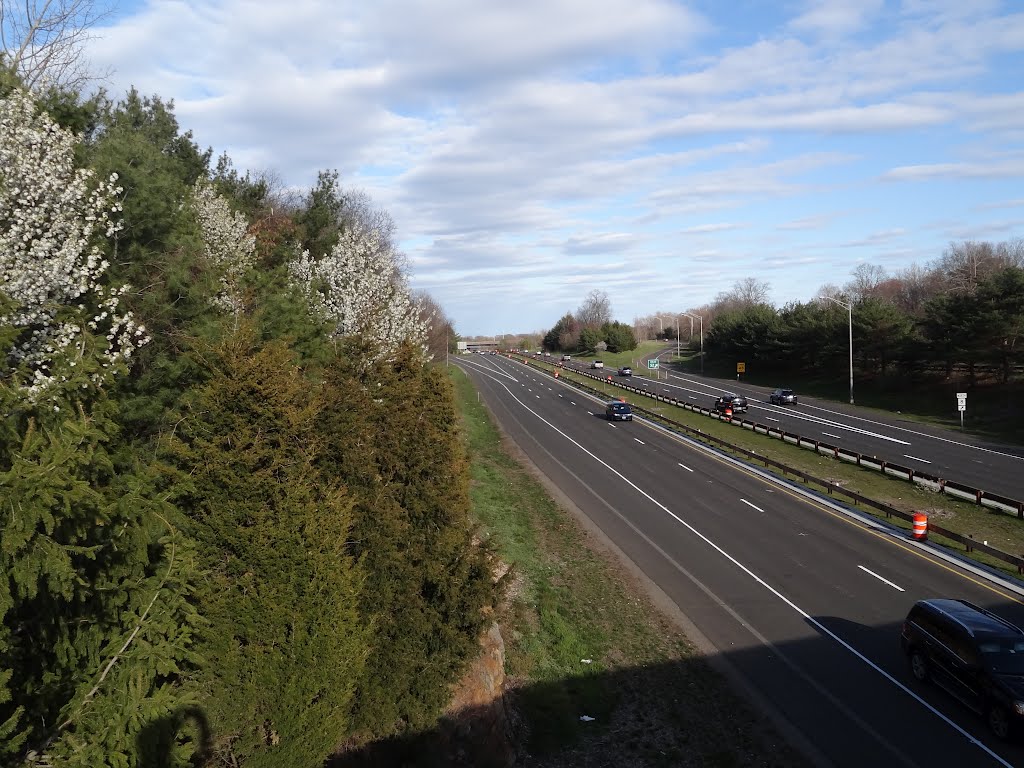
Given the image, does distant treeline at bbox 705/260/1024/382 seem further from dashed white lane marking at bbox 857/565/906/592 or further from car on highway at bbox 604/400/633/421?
dashed white lane marking at bbox 857/565/906/592

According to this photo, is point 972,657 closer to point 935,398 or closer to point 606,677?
point 606,677

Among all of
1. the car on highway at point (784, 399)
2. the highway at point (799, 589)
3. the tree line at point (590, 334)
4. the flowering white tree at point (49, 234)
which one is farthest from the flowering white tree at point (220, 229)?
the tree line at point (590, 334)

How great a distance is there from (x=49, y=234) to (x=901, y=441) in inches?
1702

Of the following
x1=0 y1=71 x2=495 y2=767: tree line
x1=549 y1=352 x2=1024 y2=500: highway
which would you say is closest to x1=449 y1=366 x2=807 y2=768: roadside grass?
x1=0 y1=71 x2=495 y2=767: tree line

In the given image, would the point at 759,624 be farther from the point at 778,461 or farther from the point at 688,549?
the point at 778,461

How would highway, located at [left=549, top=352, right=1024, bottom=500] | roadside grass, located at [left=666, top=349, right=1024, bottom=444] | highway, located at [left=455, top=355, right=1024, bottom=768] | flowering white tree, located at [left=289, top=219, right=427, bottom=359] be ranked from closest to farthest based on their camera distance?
1. highway, located at [left=455, top=355, right=1024, bottom=768]
2. flowering white tree, located at [left=289, top=219, right=427, bottom=359]
3. highway, located at [left=549, top=352, right=1024, bottom=500]
4. roadside grass, located at [left=666, top=349, right=1024, bottom=444]

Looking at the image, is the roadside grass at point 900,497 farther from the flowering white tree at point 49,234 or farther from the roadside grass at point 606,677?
the flowering white tree at point 49,234

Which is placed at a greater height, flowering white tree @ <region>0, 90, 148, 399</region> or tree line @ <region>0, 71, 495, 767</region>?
flowering white tree @ <region>0, 90, 148, 399</region>

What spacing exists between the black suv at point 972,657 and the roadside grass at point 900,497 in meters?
7.80

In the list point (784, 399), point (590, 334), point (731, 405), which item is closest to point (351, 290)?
point (731, 405)

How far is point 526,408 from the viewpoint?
6266 centimetres

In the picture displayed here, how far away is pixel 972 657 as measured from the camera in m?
13.5

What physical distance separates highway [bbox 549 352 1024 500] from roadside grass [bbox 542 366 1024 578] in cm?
299

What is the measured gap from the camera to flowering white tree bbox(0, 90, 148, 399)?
436 inches
